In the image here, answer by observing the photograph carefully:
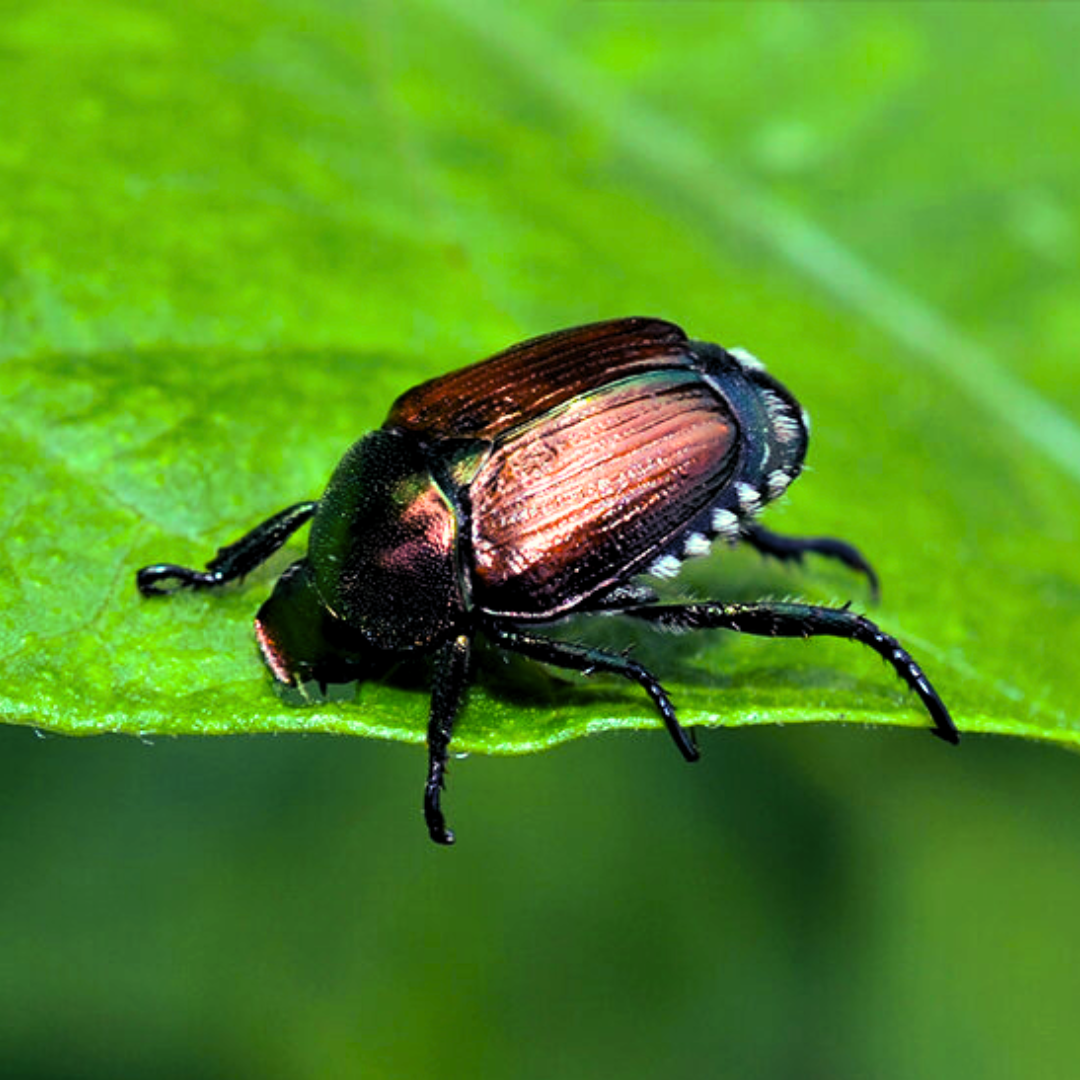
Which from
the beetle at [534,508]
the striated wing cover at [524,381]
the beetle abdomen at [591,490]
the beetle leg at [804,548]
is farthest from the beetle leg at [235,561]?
the beetle leg at [804,548]

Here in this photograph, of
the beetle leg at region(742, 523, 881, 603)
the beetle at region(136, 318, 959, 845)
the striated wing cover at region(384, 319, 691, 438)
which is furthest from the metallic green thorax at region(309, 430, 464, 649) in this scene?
the beetle leg at region(742, 523, 881, 603)

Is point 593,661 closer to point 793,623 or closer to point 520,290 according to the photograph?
point 793,623

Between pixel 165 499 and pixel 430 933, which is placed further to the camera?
pixel 430 933

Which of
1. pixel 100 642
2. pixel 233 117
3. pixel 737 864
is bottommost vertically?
pixel 737 864

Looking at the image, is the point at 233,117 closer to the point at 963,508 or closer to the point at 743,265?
the point at 743,265

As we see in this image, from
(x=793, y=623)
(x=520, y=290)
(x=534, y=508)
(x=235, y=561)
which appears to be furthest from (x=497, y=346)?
(x=793, y=623)

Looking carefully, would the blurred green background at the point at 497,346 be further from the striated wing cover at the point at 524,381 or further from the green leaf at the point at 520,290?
the striated wing cover at the point at 524,381

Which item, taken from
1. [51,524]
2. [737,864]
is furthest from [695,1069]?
[51,524]
